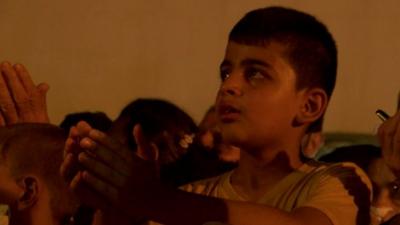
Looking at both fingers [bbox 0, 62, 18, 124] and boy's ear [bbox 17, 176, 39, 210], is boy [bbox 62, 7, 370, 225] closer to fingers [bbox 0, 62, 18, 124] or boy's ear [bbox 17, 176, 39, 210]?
boy's ear [bbox 17, 176, 39, 210]

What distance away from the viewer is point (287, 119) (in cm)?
93

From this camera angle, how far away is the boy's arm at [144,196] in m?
0.69

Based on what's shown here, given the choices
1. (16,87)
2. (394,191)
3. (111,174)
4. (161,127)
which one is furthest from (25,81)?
(394,191)

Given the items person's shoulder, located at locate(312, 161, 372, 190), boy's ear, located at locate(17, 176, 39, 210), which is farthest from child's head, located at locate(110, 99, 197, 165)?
person's shoulder, located at locate(312, 161, 372, 190)

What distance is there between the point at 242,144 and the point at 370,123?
38.9 inches

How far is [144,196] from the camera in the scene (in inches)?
27.9

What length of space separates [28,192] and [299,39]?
19.7 inches

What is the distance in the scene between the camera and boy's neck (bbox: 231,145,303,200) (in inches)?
37.3

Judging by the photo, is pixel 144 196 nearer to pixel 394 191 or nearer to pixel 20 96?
pixel 20 96

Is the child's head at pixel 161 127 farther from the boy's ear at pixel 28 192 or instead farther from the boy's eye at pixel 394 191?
the boy's eye at pixel 394 191

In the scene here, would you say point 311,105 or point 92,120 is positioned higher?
point 311,105

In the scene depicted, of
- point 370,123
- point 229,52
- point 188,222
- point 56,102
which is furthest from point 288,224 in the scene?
point 56,102

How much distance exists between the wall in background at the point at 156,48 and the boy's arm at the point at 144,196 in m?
1.09

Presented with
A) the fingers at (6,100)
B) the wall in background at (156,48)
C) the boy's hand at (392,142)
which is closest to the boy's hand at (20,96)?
the fingers at (6,100)
